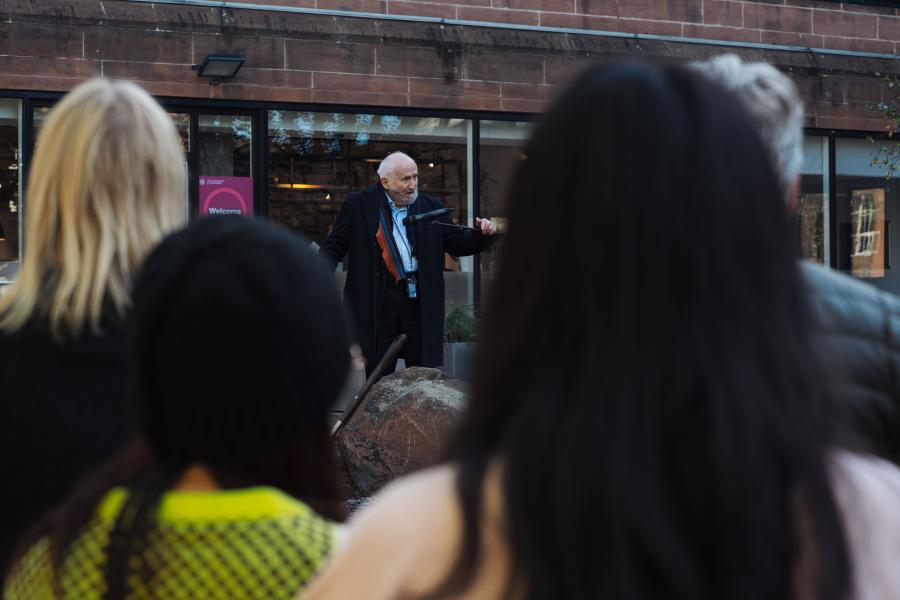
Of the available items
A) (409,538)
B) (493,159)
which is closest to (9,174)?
(493,159)

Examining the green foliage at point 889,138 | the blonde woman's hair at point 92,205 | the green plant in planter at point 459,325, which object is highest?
the green foliage at point 889,138

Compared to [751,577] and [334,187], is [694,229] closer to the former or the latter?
[751,577]

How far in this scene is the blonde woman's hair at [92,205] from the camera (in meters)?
2.15

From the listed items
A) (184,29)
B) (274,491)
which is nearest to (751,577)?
(274,491)

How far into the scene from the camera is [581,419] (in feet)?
3.54

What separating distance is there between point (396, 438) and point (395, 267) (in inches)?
56.4

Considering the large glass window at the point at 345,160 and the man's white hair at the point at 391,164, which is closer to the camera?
the man's white hair at the point at 391,164

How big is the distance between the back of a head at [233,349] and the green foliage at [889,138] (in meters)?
11.7

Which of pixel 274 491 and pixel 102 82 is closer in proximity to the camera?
pixel 274 491

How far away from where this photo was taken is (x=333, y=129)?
11.0 meters

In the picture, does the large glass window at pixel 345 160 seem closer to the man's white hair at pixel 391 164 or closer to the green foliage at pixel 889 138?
the man's white hair at pixel 391 164

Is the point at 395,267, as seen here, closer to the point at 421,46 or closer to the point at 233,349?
the point at 421,46

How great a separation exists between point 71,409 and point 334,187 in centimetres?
904

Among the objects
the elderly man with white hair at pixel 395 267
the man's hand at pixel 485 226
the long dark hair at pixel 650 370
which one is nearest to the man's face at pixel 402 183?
the elderly man with white hair at pixel 395 267
